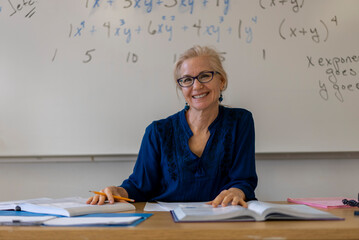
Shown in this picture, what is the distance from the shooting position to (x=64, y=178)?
187 centimetres

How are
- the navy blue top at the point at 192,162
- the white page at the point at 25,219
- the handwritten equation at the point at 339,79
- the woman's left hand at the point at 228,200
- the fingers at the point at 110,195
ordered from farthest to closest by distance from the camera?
the handwritten equation at the point at 339,79, the navy blue top at the point at 192,162, the fingers at the point at 110,195, the woman's left hand at the point at 228,200, the white page at the point at 25,219

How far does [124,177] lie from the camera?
1859 millimetres

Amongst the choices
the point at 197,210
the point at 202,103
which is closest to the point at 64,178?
the point at 202,103

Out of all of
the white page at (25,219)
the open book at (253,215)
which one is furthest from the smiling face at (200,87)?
the white page at (25,219)

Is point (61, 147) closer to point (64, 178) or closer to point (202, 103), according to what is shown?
point (64, 178)

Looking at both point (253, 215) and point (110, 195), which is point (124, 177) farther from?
point (253, 215)

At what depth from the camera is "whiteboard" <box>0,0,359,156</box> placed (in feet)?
5.87

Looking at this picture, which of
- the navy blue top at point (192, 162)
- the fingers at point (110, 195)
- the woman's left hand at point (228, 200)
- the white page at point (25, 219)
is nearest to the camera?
the white page at point (25, 219)

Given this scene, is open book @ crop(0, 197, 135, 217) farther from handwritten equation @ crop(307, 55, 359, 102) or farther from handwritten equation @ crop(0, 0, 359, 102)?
handwritten equation @ crop(307, 55, 359, 102)

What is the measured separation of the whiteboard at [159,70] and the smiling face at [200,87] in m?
0.34

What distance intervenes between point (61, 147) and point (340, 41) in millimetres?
1479

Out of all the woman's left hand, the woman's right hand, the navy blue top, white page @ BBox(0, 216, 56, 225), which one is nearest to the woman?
the navy blue top

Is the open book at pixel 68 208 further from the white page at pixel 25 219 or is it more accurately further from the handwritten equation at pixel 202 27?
the handwritten equation at pixel 202 27

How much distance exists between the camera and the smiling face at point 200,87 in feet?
4.76
